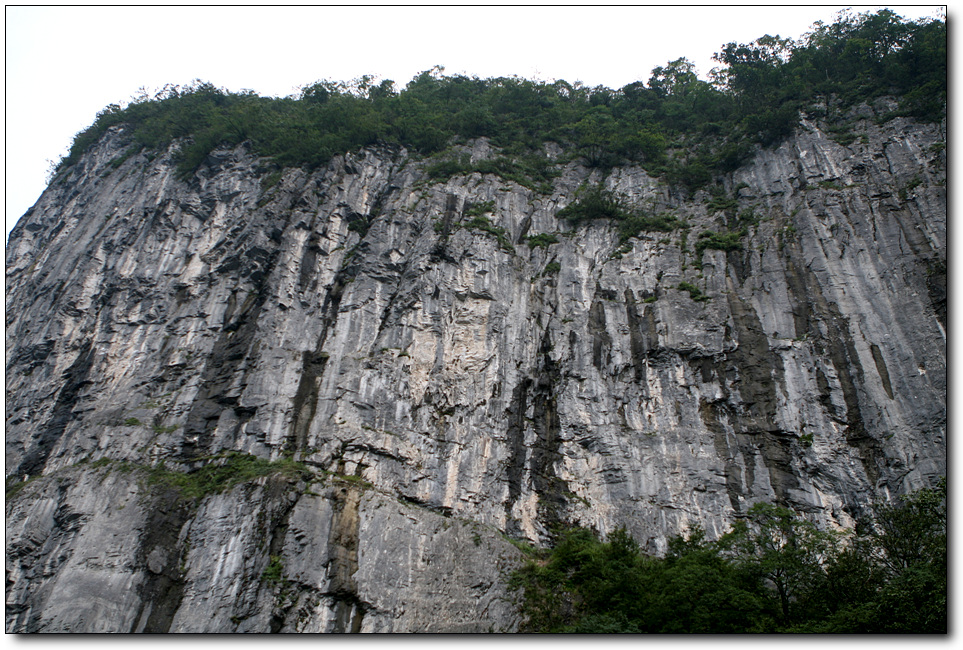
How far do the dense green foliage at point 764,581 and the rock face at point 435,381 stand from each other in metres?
1.21

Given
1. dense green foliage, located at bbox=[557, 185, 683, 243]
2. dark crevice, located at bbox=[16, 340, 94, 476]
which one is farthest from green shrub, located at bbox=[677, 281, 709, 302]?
dark crevice, located at bbox=[16, 340, 94, 476]

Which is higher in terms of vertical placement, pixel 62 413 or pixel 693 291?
pixel 693 291

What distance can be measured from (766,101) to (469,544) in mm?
25031

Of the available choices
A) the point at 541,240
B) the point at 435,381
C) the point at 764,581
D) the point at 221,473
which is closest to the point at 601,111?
the point at 541,240

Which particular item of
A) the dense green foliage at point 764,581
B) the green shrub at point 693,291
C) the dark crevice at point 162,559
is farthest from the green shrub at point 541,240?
the dark crevice at point 162,559

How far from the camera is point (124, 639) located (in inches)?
588

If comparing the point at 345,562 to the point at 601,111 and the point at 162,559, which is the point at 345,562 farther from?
the point at 601,111

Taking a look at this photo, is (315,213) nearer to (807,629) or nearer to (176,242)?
(176,242)

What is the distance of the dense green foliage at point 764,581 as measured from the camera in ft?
40.4

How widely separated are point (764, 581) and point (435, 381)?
11129 mm

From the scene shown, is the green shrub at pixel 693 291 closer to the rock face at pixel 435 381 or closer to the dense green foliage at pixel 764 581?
the rock face at pixel 435 381

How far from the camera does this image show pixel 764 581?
1486cm

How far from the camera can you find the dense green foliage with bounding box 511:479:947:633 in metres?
12.3

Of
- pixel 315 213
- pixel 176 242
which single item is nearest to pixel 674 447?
pixel 315 213
